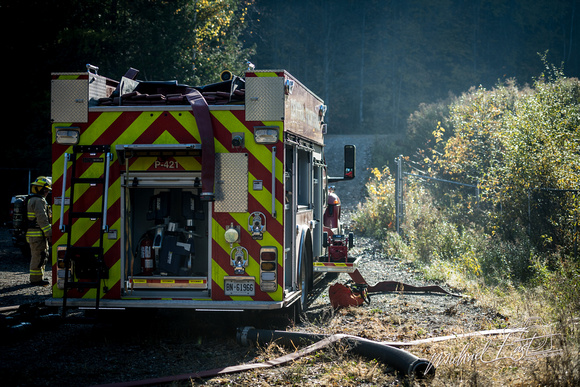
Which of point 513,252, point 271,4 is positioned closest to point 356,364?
point 513,252

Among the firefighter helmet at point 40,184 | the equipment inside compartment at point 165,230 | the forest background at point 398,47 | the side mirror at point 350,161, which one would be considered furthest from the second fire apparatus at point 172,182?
the forest background at point 398,47

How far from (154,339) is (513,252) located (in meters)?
7.14

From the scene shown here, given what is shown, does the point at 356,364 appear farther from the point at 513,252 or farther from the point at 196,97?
the point at 513,252

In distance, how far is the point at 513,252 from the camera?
11.7 meters

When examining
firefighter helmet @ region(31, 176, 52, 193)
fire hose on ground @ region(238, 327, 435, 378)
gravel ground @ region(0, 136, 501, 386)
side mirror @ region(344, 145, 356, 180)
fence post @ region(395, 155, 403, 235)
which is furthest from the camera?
fence post @ region(395, 155, 403, 235)

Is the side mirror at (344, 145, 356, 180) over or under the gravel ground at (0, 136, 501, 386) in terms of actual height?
over

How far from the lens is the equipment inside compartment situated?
750cm

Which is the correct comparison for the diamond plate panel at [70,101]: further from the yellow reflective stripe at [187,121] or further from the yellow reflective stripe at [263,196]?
the yellow reflective stripe at [263,196]

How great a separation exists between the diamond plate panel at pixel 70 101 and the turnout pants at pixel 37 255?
492 centimetres

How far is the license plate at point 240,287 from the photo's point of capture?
6.96 metres

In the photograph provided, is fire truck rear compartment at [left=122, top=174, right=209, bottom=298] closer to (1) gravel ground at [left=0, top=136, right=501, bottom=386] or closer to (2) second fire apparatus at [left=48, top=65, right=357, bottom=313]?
(2) second fire apparatus at [left=48, top=65, right=357, bottom=313]

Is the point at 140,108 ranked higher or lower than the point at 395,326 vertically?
higher

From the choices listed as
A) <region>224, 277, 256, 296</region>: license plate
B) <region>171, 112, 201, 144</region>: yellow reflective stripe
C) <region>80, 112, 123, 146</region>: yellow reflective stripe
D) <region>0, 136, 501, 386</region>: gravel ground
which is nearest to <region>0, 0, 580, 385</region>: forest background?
<region>0, 136, 501, 386</region>: gravel ground

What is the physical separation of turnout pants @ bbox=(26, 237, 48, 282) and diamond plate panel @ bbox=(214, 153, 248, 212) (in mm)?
5689
